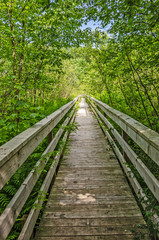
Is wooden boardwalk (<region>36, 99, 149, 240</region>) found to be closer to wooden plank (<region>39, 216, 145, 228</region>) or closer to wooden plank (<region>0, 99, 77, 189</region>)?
wooden plank (<region>39, 216, 145, 228</region>)

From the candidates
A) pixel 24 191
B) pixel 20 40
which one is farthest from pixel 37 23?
pixel 24 191

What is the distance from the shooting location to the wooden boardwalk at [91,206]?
200cm

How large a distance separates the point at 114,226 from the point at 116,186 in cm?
94

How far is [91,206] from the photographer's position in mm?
2482

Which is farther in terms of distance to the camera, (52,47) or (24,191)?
(52,47)

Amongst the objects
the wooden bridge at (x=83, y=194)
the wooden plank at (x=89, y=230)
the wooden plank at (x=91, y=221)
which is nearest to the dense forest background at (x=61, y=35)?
the wooden bridge at (x=83, y=194)

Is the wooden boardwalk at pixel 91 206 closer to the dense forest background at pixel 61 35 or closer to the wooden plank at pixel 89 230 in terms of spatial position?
the wooden plank at pixel 89 230

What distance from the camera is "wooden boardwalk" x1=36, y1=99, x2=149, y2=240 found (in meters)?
2.00

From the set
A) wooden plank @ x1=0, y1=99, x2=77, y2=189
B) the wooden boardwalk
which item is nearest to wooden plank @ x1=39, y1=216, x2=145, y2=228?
the wooden boardwalk

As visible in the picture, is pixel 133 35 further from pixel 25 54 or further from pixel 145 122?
pixel 25 54

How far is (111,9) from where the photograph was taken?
3.73 metres

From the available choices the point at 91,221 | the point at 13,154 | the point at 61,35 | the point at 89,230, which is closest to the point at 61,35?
the point at 61,35

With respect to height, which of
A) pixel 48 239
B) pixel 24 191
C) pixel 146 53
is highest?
pixel 146 53

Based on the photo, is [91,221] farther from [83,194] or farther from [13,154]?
→ [13,154]
